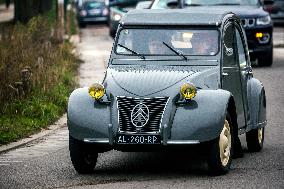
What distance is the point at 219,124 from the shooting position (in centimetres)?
1210

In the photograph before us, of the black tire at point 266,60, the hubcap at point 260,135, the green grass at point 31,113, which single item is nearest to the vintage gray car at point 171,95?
the hubcap at point 260,135

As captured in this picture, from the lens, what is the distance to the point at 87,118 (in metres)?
12.3

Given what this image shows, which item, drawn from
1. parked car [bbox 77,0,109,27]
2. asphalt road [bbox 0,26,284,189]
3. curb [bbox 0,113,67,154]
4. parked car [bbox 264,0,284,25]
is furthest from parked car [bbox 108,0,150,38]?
asphalt road [bbox 0,26,284,189]

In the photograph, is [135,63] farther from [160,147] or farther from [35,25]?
[35,25]

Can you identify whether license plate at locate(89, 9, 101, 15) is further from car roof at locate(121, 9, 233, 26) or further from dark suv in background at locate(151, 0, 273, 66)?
car roof at locate(121, 9, 233, 26)

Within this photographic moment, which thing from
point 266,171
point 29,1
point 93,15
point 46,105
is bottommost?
point 93,15

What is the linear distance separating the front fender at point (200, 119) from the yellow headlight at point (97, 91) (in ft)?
2.71

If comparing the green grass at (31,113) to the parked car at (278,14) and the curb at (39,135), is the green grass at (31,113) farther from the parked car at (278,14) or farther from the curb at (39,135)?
the parked car at (278,14)

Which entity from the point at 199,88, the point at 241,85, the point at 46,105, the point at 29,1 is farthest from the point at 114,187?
the point at 29,1

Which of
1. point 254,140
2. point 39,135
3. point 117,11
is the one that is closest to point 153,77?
point 254,140

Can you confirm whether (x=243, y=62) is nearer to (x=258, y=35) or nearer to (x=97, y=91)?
(x=97, y=91)

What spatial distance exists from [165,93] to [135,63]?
49.8 inches

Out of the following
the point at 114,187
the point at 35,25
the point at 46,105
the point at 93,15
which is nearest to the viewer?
the point at 114,187

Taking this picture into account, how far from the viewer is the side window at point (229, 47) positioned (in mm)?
13727
